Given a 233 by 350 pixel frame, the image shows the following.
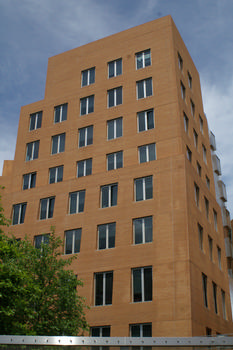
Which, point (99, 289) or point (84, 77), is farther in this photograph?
point (84, 77)

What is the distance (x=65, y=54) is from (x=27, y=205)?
57.7 feet

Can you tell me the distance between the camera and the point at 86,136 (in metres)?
38.5

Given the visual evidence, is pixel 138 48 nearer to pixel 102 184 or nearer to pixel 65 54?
pixel 65 54

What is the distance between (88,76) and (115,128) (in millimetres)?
7890

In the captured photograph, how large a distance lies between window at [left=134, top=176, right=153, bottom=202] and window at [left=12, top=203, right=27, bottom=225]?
11.7 m

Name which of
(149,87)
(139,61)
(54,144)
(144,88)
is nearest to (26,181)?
(54,144)

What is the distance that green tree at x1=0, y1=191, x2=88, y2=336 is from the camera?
61.7 ft

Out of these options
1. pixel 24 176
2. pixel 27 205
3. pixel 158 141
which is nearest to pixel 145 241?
pixel 158 141

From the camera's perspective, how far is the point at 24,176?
40219mm

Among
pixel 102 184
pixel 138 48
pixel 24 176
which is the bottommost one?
pixel 102 184

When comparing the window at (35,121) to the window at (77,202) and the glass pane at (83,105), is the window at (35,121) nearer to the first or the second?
the glass pane at (83,105)

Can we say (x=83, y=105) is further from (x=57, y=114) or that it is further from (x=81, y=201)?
(x=81, y=201)

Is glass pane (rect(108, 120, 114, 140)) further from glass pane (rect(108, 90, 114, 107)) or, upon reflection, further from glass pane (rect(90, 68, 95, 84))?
glass pane (rect(90, 68, 95, 84))

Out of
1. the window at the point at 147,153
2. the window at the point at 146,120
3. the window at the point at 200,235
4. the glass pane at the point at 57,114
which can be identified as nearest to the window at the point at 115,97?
the window at the point at 146,120
